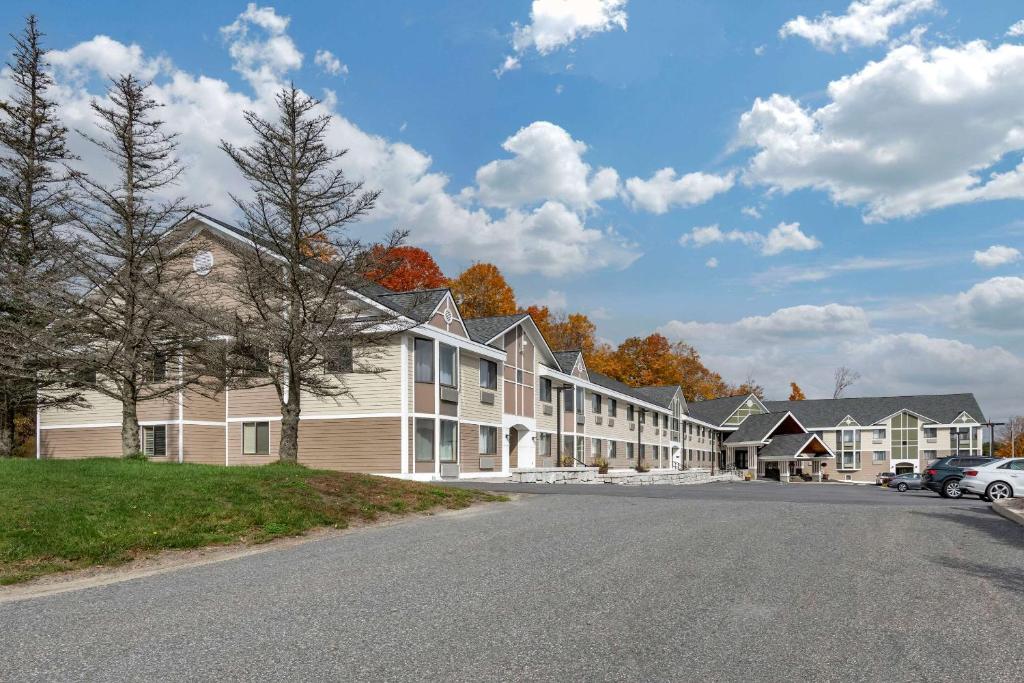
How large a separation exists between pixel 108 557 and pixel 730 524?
34.3 ft

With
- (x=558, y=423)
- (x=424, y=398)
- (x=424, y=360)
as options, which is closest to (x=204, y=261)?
(x=424, y=360)

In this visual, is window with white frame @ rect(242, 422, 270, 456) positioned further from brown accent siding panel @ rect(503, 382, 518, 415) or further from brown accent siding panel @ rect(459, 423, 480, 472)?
brown accent siding panel @ rect(503, 382, 518, 415)

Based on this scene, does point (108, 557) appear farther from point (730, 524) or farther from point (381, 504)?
point (730, 524)

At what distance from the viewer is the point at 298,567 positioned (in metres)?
11.6

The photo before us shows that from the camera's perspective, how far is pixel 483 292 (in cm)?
6412

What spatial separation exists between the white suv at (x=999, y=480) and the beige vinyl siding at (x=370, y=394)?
1961 cm

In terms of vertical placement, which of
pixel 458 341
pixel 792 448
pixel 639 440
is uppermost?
pixel 458 341

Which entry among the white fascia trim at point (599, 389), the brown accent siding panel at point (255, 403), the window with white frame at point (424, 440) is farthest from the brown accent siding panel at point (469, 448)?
the white fascia trim at point (599, 389)

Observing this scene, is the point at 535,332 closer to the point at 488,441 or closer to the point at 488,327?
the point at 488,327

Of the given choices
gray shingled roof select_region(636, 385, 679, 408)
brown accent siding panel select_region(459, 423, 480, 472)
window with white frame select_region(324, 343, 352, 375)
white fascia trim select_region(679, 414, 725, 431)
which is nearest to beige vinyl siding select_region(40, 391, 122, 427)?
brown accent siding panel select_region(459, 423, 480, 472)

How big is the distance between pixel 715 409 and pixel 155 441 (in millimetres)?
62662

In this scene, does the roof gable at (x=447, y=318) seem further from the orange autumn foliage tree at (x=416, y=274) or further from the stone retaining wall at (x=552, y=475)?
the orange autumn foliage tree at (x=416, y=274)

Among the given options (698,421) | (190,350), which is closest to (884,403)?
(698,421)

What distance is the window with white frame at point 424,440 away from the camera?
3284 centimetres
